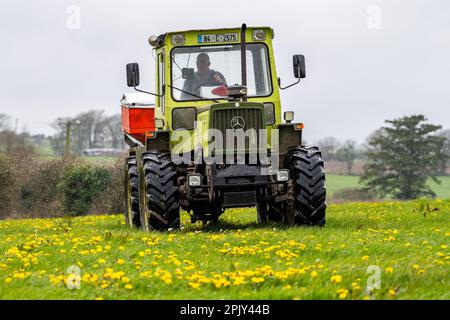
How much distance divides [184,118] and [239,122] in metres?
1.38

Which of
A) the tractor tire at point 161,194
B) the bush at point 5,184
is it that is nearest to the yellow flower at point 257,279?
the tractor tire at point 161,194

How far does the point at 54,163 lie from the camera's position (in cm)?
5028

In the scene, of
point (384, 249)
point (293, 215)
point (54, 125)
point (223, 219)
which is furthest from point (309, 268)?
point (54, 125)

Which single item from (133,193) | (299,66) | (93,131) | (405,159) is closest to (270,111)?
(299,66)

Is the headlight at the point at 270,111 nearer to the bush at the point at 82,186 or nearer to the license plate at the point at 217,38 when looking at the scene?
the license plate at the point at 217,38

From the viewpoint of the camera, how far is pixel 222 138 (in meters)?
13.0

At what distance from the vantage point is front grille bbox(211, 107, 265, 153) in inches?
508

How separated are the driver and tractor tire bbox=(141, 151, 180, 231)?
1.45 metres

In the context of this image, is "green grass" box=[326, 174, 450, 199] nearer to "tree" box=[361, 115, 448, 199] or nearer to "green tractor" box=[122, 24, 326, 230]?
"tree" box=[361, 115, 448, 199]

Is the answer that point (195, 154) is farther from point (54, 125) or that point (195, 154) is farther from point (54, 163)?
point (54, 125)

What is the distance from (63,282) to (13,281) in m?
0.50

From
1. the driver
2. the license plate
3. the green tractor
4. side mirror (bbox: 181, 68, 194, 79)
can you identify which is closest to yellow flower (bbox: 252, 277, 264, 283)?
the green tractor

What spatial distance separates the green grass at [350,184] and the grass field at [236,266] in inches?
2246

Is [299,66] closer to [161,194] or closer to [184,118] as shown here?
[184,118]
